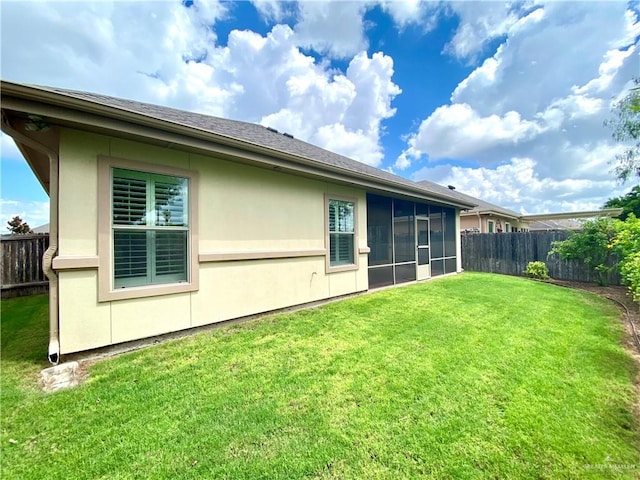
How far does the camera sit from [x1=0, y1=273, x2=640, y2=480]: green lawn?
1878mm

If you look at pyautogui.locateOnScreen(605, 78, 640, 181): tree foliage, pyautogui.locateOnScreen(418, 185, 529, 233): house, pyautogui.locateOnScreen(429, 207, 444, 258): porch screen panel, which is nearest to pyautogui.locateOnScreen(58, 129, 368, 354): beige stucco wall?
pyautogui.locateOnScreen(429, 207, 444, 258): porch screen panel

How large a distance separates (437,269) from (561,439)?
8601 millimetres

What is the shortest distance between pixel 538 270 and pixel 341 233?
8.82 metres

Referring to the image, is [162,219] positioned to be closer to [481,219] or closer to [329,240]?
[329,240]

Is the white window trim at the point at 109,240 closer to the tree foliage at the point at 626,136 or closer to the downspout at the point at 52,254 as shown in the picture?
the downspout at the point at 52,254

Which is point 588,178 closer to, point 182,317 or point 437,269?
point 437,269

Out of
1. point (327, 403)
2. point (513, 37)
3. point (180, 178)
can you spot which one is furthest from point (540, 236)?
point (180, 178)

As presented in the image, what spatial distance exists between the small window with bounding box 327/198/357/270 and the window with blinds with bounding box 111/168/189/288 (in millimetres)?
3271

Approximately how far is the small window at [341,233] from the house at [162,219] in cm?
5

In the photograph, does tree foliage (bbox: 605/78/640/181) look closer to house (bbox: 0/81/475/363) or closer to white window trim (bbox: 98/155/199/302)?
house (bbox: 0/81/475/363)

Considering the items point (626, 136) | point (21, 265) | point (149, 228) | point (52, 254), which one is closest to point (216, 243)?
point (149, 228)

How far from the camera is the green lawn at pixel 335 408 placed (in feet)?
6.16

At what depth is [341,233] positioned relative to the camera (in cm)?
687

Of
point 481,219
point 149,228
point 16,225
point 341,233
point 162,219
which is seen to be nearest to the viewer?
point 149,228
